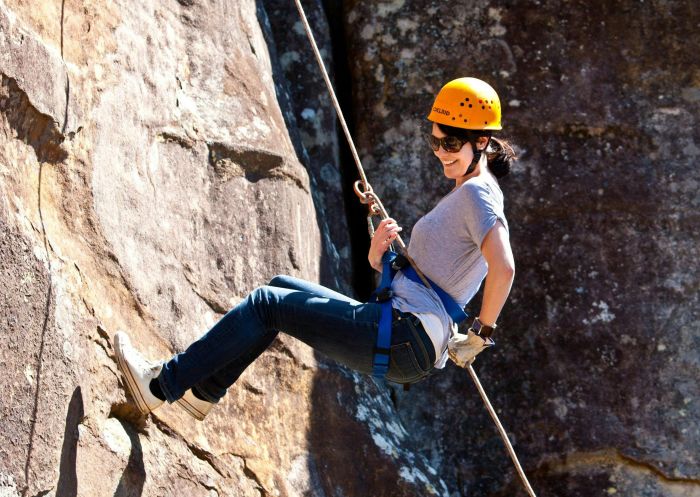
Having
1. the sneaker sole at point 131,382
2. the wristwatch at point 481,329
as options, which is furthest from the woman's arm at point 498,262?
the sneaker sole at point 131,382

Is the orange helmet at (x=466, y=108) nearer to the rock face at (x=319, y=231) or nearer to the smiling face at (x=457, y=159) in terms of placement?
the smiling face at (x=457, y=159)

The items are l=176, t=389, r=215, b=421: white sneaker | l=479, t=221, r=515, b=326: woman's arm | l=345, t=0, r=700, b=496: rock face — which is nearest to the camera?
l=479, t=221, r=515, b=326: woman's arm

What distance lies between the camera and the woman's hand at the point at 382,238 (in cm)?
419

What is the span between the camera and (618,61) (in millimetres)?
6320

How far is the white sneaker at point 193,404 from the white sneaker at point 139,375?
120 mm

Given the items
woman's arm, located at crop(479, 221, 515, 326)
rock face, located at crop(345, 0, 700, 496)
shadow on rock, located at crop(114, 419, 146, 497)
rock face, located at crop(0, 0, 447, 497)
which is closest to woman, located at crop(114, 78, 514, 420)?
woman's arm, located at crop(479, 221, 515, 326)

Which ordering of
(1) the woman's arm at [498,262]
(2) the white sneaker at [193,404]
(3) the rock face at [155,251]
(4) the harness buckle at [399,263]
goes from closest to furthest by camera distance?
(1) the woman's arm at [498,262]
(3) the rock face at [155,251]
(4) the harness buckle at [399,263]
(2) the white sneaker at [193,404]

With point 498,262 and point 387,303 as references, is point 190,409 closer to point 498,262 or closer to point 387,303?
point 387,303

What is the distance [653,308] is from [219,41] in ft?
8.73

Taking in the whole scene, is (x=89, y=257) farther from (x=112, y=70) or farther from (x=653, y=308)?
(x=653, y=308)

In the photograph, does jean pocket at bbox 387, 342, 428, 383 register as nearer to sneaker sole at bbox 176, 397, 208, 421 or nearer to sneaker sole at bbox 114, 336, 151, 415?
sneaker sole at bbox 176, 397, 208, 421

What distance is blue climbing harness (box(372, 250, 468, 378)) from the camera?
3.97 meters

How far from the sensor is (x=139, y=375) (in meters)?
4.14

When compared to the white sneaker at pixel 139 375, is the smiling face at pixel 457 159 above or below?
above
